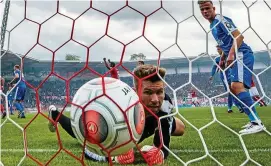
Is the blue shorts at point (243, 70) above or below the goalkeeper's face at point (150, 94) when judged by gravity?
above

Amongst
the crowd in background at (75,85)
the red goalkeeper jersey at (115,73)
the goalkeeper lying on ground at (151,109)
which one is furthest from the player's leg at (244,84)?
the red goalkeeper jersey at (115,73)

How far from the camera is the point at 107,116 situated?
1854 millimetres

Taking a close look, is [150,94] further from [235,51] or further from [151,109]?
[235,51]

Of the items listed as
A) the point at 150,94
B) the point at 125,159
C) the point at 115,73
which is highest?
the point at 115,73

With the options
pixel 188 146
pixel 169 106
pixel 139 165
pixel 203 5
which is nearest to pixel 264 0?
pixel 203 5

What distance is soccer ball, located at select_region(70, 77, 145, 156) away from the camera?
6.04ft

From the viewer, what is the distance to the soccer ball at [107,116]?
184 centimetres

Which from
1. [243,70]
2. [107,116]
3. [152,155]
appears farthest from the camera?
[243,70]

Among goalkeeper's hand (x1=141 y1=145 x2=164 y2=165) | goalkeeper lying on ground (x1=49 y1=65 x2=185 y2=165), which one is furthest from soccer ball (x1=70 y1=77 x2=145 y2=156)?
goalkeeper's hand (x1=141 y1=145 x2=164 y2=165)

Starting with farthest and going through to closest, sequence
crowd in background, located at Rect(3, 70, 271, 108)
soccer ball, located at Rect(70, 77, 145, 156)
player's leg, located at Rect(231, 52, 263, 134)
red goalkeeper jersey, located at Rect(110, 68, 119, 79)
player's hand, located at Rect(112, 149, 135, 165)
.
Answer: player's leg, located at Rect(231, 52, 263, 134), player's hand, located at Rect(112, 149, 135, 165), crowd in background, located at Rect(3, 70, 271, 108), red goalkeeper jersey, located at Rect(110, 68, 119, 79), soccer ball, located at Rect(70, 77, 145, 156)

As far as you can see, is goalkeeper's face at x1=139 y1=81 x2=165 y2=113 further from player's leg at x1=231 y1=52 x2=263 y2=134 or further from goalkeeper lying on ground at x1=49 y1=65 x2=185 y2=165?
player's leg at x1=231 y1=52 x2=263 y2=134

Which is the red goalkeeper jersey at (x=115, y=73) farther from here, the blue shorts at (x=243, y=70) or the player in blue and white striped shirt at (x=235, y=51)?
the blue shorts at (x=243, y=70)

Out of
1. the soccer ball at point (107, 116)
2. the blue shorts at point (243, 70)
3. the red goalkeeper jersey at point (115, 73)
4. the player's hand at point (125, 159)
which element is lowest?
the player's hand at point (125, 159)

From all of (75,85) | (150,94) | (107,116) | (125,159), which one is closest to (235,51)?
(150,94)
